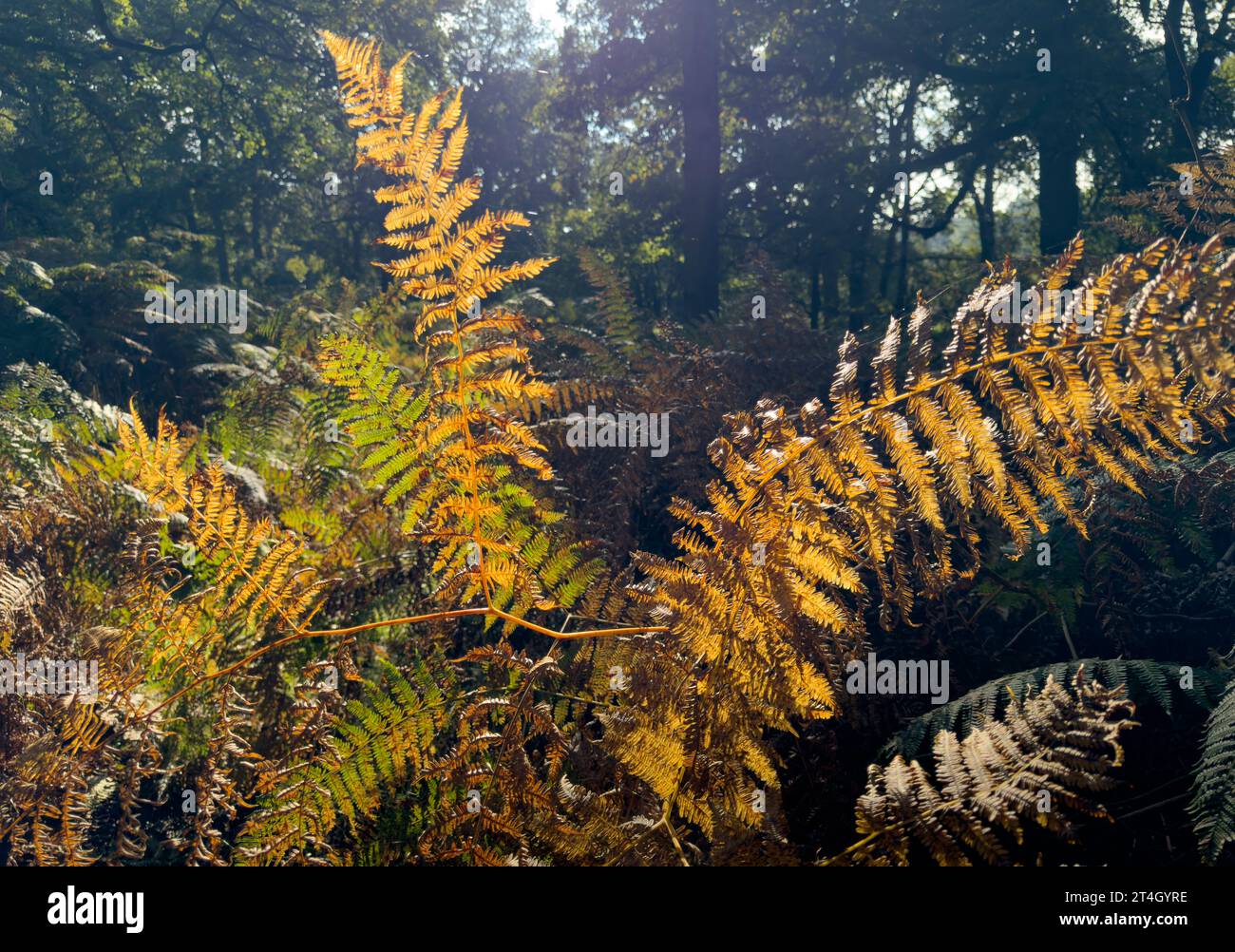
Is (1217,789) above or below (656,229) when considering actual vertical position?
below

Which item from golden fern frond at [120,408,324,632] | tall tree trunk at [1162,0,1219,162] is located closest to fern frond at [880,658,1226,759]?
golden fern frond at [120,408,324,632]

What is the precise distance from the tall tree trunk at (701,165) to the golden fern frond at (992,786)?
7281 millimetres

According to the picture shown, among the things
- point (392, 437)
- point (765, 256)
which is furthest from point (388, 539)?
point (765, 256)

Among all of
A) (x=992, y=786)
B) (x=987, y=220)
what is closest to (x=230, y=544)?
(x=992, y=786)

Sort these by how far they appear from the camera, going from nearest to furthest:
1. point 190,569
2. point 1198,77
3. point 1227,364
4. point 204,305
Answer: point 1227,364 → point 190,569 → point 204,305 → point 1198,77

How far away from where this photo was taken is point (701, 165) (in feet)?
29.0

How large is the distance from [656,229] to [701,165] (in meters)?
5.53

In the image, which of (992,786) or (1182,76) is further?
(1182,76)

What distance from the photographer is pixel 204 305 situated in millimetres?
9734

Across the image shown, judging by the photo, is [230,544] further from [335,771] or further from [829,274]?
[829,274]

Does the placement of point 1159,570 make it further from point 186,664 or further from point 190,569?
point 190,569

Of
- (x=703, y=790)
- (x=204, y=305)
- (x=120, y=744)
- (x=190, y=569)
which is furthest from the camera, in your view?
(x=204, y=305)

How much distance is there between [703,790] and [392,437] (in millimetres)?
950

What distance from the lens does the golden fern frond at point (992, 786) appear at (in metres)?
1.23
